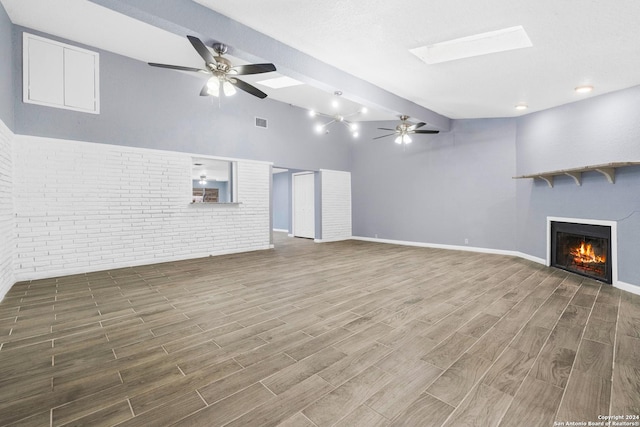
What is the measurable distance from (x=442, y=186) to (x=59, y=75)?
815cm

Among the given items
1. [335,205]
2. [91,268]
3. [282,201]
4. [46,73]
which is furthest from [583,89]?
[282,201]

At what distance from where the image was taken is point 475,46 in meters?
3.64

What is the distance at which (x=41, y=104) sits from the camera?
4602 mm

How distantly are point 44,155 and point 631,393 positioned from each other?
724 cm

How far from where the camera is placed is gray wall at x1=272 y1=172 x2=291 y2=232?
11.7 metres

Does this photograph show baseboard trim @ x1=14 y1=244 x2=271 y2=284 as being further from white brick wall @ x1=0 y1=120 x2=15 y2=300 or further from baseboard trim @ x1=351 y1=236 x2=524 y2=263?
baseboard trim @ x1=351 y1=236 x2=524 y2=263

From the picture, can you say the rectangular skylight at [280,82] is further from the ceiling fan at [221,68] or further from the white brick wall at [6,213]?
the white brick wall at [6,213]

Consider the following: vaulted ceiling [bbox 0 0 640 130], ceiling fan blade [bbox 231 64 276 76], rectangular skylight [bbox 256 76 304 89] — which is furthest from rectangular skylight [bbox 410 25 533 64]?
rectangular skylight [bbox 256 76 304 89]

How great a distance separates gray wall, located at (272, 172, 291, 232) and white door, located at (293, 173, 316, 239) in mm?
695

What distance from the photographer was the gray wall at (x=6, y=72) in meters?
3.77

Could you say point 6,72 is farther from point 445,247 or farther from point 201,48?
point 445,247

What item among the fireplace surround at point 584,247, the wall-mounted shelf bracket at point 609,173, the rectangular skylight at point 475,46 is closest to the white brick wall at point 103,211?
the rectangular skylight at point 475,46

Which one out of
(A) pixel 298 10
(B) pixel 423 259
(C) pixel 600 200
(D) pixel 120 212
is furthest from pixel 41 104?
(C) pixel 600 200

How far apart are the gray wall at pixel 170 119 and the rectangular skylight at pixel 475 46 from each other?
463cm
